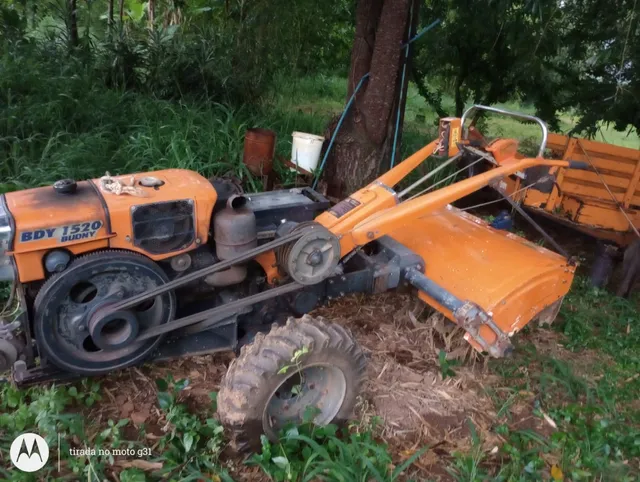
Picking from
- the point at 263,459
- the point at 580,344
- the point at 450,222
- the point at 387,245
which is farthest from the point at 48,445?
the point at 580,344

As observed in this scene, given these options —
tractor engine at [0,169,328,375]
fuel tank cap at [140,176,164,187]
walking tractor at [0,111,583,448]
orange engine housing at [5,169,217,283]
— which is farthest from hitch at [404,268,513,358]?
fuel tank cap at [140,176,164,187]

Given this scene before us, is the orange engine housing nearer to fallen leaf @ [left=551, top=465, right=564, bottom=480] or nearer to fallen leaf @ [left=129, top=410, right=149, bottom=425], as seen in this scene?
fallen leaf @ [left=129, top=410, right=149, bottom=425]

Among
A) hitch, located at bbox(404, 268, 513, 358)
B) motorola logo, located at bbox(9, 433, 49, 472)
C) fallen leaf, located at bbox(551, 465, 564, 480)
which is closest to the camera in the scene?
motorola logo, located at bbox(9, 433, 49, 472)

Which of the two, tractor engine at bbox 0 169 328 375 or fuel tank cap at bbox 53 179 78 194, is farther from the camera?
fuel tank cap at bbox 53 179 78 194

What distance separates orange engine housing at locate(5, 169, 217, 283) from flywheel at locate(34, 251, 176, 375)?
8 centimetres

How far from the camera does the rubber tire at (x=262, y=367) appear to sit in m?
2.28

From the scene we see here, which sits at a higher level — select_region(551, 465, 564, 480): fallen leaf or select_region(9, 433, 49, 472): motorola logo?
select_region(551, 465, 564, 480): fallen leaf

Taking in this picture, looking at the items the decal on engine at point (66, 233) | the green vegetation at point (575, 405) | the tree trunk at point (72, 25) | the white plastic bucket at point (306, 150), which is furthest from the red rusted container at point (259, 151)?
the tree trunk at point (72, 25)

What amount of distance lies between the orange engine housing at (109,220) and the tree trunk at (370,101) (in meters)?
2.20

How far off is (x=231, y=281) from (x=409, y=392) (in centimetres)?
114

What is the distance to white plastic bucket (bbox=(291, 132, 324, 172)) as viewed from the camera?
4.43 metres

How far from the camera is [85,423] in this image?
8.34ft

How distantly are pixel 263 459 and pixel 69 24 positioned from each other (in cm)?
640

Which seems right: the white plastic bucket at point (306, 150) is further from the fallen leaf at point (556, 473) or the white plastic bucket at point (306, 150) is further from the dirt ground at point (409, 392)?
the fallen leaf at point (556, 473)
